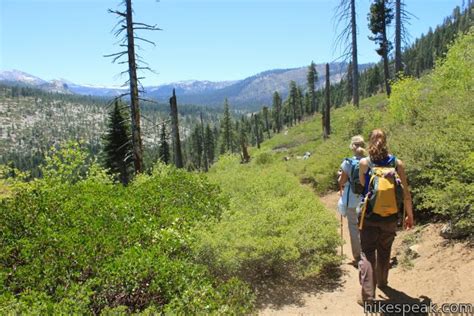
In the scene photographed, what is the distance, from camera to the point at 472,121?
7121 millimetres

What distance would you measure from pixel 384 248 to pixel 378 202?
2.53ft

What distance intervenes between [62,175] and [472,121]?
35.1 ft

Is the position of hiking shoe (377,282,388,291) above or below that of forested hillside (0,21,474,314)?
below

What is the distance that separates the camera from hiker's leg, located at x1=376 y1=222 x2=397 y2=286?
4.52 metres

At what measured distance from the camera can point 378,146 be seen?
4508 mm

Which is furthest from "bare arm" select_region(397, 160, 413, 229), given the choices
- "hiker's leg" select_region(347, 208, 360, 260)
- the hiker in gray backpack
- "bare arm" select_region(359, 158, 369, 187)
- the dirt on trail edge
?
"hiker's leg" select_region(347, 208, 360, 260)

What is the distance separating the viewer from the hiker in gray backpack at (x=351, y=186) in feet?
18.3

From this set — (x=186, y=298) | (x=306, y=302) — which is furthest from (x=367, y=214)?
(x=186, y=298)

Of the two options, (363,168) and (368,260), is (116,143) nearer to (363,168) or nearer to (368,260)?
(363,168)

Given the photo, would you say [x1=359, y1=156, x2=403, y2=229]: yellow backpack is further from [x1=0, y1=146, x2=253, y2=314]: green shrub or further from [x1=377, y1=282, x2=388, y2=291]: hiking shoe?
[x1=0, y1=146, x2=253, y2=314]: green shrub

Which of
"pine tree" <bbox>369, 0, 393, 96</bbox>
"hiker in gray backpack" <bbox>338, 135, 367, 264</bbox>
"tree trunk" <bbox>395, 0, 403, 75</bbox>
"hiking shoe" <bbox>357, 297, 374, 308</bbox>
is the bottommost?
"hiking shoe" <bbox>357, 297, 374, 308</bbox>

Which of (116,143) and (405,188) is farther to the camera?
(116,143)

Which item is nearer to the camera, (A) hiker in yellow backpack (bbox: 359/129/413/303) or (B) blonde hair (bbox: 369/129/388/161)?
(A) hiker in yellow backpack (bbox: 359/129/413/303)

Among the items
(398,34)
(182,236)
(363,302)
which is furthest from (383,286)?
(398,34)
